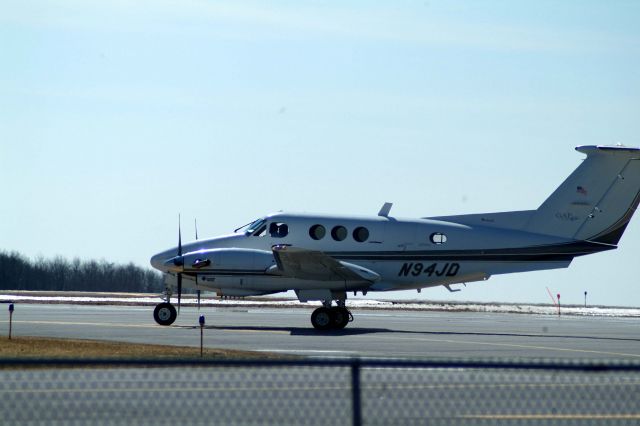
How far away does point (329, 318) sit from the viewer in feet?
99.4

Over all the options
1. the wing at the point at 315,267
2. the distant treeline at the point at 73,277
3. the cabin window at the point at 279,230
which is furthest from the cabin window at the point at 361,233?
the distant treeline at the point at 73,277

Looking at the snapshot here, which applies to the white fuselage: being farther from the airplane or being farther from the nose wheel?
the nose wheel

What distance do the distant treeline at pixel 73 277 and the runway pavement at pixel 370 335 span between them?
226 ft

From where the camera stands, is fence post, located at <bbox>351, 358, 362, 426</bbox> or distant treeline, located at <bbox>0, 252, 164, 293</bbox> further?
distant treeline, located at <bbox>0, 252, 164, 293</bbox>

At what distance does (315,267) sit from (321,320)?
162 cm

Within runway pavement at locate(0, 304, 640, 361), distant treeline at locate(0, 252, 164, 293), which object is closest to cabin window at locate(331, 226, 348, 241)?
runway pavement at locate(0, 304, 640, 361)

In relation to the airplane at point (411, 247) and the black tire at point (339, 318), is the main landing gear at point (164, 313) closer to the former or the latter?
the airplane at point (411, 247)

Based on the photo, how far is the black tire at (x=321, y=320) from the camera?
30188 mm

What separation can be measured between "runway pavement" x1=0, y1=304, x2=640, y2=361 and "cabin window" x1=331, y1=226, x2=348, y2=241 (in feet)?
9.55

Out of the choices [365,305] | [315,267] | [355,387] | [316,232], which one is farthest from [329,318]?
[365,305]

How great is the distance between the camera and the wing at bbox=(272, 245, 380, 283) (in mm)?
29578

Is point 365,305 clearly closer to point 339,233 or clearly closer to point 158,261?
point 339,233

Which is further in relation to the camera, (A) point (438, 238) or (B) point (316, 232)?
(B) point (316, 232)

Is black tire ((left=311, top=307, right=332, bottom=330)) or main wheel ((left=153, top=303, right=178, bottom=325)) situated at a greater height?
main wheel ((left=153, top=303, right=178, bottom=325))
